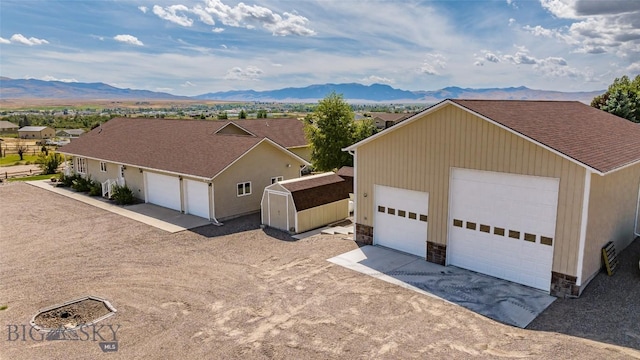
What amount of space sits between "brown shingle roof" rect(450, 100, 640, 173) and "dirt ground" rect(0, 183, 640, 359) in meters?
4.80

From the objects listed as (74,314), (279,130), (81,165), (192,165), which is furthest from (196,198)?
(279,130)

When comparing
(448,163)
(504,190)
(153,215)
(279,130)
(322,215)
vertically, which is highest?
(448,163)

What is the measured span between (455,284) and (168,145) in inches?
730

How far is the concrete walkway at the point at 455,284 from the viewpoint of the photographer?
402 inches

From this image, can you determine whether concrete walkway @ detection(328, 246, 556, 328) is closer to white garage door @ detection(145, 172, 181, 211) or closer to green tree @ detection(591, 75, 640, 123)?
white garage door @ detection(145, 172, 181, 211)

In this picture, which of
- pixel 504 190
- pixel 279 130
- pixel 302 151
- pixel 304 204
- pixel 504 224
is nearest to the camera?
pixel 504 190

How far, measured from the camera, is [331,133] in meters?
26.5

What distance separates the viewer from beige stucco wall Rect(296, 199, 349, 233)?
1734 cm

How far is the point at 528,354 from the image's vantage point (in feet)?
27.0

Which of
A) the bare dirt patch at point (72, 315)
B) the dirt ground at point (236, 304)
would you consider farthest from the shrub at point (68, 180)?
the bare dirt patch at point (72, 315)

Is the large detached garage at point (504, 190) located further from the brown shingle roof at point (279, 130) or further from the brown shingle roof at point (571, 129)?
the brown shingle roof at point (279, 130)

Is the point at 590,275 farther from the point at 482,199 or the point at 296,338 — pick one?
the point at 296,338

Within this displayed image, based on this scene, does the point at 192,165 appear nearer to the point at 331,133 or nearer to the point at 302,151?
the point at 331,133

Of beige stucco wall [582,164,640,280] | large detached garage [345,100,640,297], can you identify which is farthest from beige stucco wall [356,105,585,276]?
beige stucco wall [582,164,640,280]
